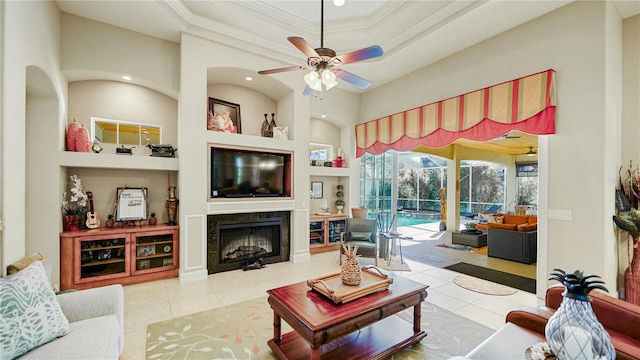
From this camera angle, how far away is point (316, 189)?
6098mm

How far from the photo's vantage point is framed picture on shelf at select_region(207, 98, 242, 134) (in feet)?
14.5

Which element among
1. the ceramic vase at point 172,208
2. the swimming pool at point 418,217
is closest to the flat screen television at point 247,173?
the ceramic vase at point 172,208

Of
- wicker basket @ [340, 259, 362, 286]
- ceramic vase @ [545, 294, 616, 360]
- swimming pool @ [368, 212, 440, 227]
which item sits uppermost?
ceramic vase @ [545, 294, 616, 360]

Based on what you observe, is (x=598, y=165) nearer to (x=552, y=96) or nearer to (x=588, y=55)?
(x=552, y=96)

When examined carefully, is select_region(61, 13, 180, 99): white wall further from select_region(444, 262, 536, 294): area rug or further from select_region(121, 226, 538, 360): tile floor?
select_region(444, 262, 536, 294): area rug

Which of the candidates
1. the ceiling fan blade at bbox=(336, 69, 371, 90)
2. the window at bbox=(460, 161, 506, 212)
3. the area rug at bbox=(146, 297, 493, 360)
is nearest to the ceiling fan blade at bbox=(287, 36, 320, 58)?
the ceiling fan blade at bbox=(336, 69, 371, 90)

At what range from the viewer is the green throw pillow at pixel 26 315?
58.4 inches

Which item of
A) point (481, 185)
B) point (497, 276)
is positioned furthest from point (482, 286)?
point (481, 185)

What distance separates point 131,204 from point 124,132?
1.15 meters

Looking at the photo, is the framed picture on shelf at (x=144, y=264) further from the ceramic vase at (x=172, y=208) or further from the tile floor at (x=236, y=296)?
the ceramic vase at (x=172, y=208)

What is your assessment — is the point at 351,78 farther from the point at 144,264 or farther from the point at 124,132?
the point at 144,264

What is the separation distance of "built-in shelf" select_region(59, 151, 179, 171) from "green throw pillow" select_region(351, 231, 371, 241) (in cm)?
326

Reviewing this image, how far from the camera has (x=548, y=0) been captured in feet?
10.5

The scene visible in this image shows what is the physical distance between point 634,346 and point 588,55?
3146mm
